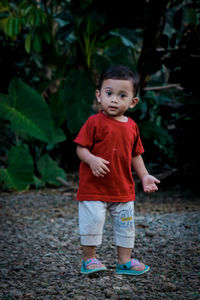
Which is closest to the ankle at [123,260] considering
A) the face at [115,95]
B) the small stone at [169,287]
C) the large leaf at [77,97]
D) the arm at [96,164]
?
the small stone at [169,287]

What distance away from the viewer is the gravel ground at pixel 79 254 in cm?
178

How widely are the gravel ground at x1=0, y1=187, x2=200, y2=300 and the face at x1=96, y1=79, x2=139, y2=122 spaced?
84cm

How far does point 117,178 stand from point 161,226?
1.06 metres

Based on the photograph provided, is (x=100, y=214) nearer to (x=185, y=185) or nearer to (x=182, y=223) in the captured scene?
(x=182, y=223)

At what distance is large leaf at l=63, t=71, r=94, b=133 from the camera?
14.1ft

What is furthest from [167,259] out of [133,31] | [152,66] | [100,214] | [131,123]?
[133,31]

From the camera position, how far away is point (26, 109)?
4230 mm

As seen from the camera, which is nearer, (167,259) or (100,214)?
(100,214)

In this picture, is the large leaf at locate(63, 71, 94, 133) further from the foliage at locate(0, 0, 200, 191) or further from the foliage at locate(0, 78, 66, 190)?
the foliage at locate(0, 78, 66, 190)

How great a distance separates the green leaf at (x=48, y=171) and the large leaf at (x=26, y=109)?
1.54 ft

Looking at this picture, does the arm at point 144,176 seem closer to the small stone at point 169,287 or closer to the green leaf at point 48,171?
the small stone at point 169,287

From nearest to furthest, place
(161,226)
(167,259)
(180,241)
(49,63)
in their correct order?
(167,259)
(180,241)
(161,226)
(49,63)

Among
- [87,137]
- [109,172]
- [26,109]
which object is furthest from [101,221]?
[26,109]

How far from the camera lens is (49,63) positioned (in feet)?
16.4
